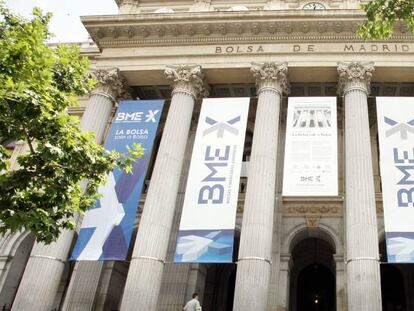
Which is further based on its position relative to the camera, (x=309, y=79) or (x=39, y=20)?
(x=309, y=79)

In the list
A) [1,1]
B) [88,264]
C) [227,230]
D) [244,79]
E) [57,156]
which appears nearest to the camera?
[57,156]

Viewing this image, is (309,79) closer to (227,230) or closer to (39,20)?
(227,230)

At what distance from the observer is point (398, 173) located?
1552 cm

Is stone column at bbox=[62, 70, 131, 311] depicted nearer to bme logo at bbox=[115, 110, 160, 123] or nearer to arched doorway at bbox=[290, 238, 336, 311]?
bme logo at bbox=[115, 110, 160, 123]

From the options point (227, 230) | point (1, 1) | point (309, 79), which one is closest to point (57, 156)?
point (1, 1)

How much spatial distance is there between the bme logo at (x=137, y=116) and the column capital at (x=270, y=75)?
4.57 meters

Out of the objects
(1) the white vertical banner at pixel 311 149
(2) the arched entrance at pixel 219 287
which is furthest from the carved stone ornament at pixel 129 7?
(2) the arched entrance at pixel 219 287

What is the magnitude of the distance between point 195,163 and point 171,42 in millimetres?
6921

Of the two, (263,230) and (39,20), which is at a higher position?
(39,20)

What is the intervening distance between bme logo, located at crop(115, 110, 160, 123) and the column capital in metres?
4.57

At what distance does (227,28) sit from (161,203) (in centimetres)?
884

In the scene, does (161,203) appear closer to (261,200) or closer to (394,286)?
(261,200)

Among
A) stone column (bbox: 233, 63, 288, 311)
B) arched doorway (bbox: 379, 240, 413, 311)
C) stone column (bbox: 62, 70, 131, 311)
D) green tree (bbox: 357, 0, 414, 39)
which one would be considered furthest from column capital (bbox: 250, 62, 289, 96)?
arched doorway (bbox: 379, 240, 413, 311)

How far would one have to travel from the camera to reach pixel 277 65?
749 inches
